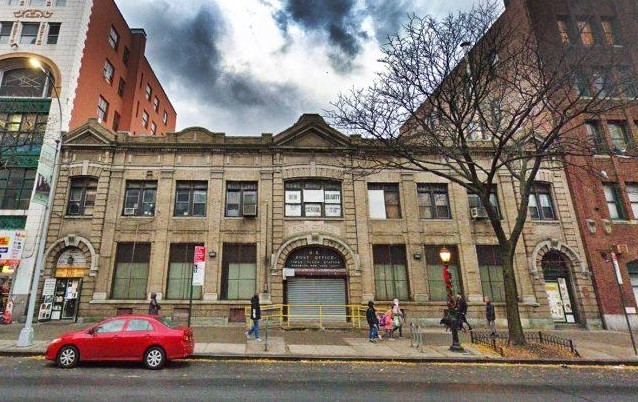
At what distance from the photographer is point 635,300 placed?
2067 cm

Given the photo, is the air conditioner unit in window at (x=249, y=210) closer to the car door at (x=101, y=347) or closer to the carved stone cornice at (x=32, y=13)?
the car door at (x=101, y=347)

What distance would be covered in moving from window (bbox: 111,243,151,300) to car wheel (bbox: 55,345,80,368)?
9.91 meters

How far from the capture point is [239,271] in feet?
67.9

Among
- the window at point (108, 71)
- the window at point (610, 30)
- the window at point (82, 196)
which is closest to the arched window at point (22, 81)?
the window at point (108, 71)

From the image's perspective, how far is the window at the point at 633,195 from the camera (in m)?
22.3

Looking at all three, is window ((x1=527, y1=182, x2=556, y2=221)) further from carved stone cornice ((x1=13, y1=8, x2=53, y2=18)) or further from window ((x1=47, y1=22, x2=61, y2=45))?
carved stone cornice ((x1=13, y1=8, x2=53, y2=18))

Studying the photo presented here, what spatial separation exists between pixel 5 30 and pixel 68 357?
90.4ft

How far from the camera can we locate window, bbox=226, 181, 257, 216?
21.5 meters

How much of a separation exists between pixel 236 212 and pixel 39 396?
14698 mm

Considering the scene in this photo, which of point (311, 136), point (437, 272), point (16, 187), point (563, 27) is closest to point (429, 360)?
point (437, 272)

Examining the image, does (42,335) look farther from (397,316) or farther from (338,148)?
(338,148)

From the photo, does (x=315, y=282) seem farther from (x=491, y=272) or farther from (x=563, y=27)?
(x=563, y=27)

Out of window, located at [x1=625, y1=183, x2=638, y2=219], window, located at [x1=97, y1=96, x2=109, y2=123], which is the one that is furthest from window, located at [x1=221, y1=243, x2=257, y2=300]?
window, located at [x1=625, y1=183, x2=638, y2=219]

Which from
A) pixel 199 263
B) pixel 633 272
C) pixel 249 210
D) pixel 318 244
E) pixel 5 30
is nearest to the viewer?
pixel 199 263
